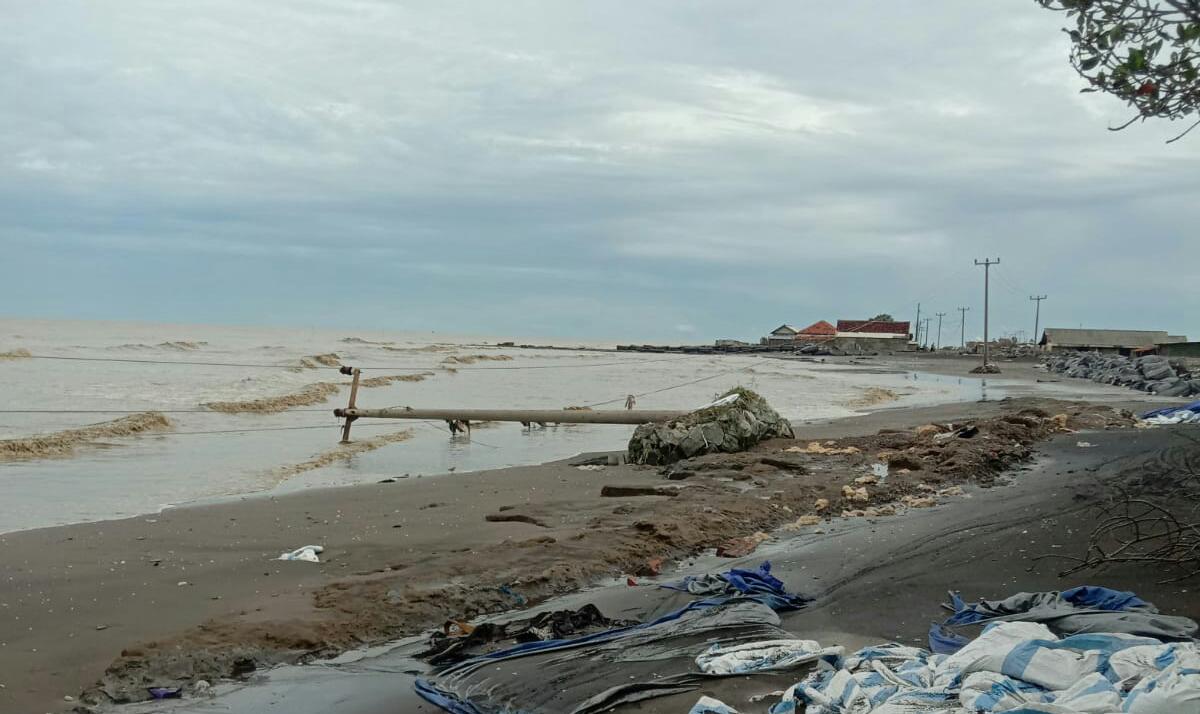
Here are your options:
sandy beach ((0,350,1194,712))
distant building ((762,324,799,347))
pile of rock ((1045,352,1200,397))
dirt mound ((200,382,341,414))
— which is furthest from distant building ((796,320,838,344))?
sandy beach ((0,350,1194,712))

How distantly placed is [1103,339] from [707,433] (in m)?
78.6

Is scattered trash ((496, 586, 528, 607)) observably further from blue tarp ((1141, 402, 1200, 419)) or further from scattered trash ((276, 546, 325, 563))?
blue tarp ((1141, 402, 1200, 419))

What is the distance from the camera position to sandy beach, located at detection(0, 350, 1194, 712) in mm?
5270

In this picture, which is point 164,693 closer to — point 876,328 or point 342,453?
point 342,453

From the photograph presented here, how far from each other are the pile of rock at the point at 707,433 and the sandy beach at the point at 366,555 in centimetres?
74

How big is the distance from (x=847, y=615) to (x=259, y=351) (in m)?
62.0

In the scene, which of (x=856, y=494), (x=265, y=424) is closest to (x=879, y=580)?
(x=856, y=494)

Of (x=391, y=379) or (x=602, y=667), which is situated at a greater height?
(x=602, y=667)

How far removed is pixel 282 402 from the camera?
90.7 feet

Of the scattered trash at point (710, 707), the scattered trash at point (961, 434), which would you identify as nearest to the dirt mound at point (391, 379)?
the scattered trash at point (961, 434)

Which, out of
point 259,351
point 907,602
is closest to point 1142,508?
point 907,602

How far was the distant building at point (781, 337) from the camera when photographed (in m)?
114

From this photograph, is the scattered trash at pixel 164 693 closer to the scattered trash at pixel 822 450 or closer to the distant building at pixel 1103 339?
the scattered trash at pixel 822 450

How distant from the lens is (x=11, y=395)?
1030 inches
